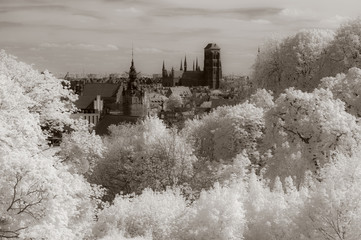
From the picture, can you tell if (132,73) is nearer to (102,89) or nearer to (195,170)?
(102,89)

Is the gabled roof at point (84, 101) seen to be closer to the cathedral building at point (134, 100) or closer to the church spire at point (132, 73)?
the church spire at point (132, 73)

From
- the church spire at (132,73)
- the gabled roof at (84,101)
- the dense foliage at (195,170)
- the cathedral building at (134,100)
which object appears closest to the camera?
the dense foliage at (195,170)

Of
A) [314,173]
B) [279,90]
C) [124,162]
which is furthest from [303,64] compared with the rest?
[314,173]

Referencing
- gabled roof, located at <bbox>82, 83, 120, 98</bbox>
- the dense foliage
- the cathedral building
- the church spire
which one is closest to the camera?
the dense foliage

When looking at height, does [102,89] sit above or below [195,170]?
below

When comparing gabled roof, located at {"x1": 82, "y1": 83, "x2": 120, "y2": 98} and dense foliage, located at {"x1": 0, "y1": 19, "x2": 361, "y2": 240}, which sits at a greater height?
dense foliage, located at {"x1": 0, "y1": 19, "x2": 361, "y2": 240}

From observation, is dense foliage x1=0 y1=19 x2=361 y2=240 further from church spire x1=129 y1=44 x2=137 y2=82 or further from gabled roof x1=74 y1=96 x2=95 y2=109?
gabled roof x1=74 y1=96 x2=95 y2=109

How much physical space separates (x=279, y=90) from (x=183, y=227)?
32.5 meters

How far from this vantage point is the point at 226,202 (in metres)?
25.8

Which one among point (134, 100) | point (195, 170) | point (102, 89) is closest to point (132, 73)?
point (134, 100)

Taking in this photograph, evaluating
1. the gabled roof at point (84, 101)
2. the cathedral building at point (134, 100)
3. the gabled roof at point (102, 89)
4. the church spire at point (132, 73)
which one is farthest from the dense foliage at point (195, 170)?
the gabled roof at point (102, 89)

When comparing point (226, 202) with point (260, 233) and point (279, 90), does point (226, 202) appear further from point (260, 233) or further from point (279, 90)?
point (279, 90)

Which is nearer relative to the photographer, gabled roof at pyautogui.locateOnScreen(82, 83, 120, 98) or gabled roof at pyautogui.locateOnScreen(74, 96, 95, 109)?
gabled roof at pyautogui.locateOnScreen(74, 96, 95, 109)

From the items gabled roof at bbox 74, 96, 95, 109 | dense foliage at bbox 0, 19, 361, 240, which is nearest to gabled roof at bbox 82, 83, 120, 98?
gabled roof at bbox 74, 96, 95, 109
